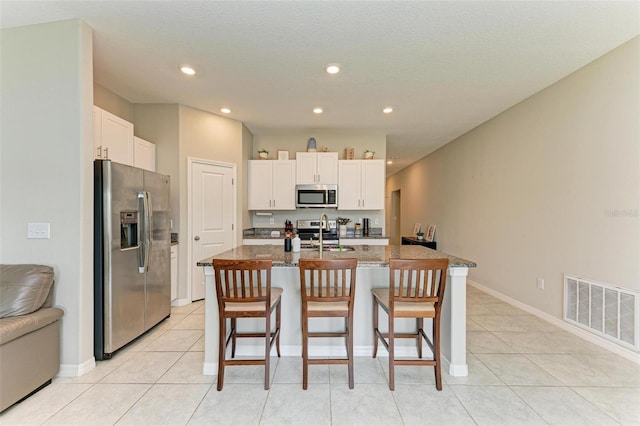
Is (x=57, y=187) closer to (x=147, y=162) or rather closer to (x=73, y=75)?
(x=73, y=75)

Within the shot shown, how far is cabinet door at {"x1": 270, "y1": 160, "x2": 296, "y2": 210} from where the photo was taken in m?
4.95

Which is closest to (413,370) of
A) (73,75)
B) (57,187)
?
(57,187)

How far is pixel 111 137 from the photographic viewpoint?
3064mm

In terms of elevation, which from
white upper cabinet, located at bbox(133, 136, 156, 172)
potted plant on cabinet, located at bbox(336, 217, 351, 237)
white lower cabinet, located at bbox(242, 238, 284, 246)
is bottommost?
white lower cabinet, located at bbox(242, 238, 284, 246)

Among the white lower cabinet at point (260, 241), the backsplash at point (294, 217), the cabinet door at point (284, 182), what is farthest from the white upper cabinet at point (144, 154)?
the backsplash at point (294, 217)

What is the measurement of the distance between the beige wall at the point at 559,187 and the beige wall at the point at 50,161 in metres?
4.52

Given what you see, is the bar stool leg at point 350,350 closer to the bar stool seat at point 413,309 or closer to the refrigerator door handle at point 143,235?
the bar stool seat at point 413,309

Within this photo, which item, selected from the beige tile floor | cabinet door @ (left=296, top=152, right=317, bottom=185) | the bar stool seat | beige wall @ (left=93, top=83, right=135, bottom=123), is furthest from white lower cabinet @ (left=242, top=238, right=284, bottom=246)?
the bar stool seat

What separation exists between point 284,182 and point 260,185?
42 centimetres

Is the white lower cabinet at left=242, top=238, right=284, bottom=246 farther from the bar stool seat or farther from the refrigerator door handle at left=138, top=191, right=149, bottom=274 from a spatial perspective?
the bar stool seat

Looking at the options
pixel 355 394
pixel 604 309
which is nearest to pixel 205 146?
pixel 355 394

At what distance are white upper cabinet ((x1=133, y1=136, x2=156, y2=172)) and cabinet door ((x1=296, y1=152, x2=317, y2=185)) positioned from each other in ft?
7.11

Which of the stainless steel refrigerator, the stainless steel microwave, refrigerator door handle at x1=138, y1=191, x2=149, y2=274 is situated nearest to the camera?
the stainless steel refrigerator

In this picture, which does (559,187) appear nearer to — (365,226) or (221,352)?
(365,226)
